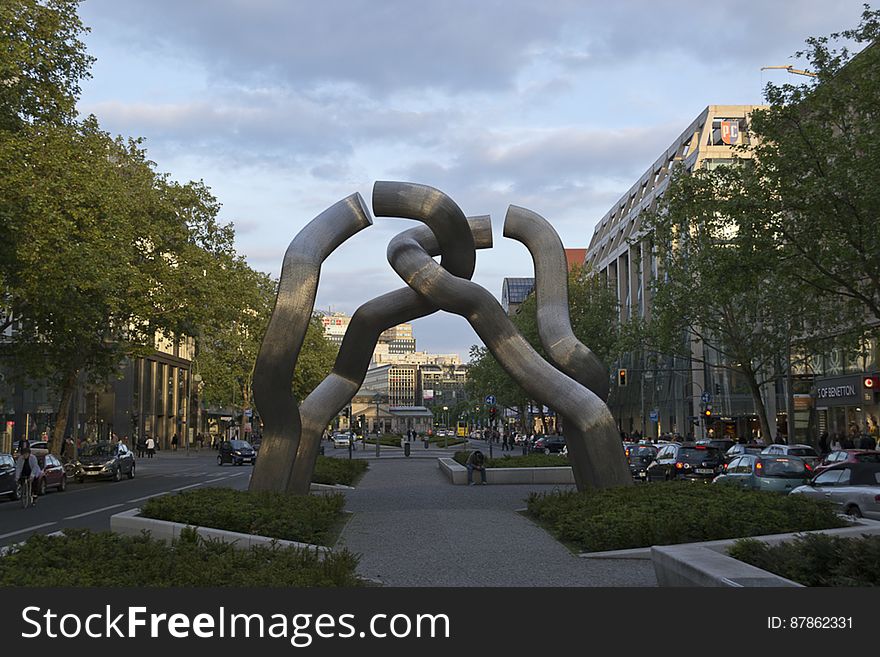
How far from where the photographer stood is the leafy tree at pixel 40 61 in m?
25.7

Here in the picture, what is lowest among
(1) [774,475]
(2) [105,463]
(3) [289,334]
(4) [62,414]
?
(2) [105,463]

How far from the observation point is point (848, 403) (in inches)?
1815

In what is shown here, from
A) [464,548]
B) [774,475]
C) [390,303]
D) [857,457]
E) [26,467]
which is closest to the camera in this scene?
[464,548]

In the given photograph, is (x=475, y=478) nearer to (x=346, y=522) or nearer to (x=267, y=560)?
(x=346, y=522)

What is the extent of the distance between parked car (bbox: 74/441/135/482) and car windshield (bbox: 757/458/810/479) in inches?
972

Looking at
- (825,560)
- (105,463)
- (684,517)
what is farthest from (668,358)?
(825,560)

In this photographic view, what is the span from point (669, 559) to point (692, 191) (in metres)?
24.1

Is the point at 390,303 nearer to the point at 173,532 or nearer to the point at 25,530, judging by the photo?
the point at 173,532

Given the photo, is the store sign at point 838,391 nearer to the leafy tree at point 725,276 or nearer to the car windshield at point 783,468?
the leafy tree at point 725,276

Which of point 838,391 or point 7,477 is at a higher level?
point 838,391

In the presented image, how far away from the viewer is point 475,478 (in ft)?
99.2

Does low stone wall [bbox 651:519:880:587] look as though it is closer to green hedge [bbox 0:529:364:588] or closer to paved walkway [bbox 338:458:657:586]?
paved walkway [bbox 338:458:657:586]

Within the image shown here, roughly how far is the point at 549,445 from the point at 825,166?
3974 cm

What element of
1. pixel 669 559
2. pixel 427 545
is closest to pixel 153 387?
pixel 427 545
